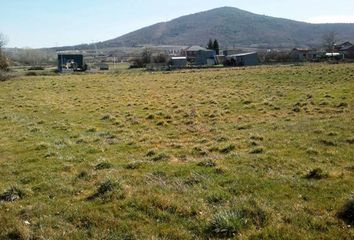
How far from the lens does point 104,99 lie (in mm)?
36250

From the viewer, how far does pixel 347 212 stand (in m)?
8.17

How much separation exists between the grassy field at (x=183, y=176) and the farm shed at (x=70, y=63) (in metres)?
86.6

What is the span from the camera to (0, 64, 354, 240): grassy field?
8195 mm

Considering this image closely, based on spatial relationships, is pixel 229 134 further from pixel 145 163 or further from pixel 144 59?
pixel 144 59

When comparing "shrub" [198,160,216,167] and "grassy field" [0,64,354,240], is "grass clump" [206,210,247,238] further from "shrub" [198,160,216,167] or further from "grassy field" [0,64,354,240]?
"shrub" [198,160,216,167]

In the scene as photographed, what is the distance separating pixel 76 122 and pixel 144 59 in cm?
9738

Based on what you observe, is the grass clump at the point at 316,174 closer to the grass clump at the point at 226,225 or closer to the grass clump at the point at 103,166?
the grass clump at the point at 226,225

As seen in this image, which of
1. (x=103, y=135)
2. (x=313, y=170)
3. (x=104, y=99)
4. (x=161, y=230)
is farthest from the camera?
(x=104, y=99)

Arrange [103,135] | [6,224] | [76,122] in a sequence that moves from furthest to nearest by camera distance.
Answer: [76,122] < [103,135] < [6,224]

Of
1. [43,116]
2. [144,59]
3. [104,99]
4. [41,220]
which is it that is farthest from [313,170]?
[144,59]

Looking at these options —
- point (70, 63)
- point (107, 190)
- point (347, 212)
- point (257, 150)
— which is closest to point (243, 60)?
point (70, 63)

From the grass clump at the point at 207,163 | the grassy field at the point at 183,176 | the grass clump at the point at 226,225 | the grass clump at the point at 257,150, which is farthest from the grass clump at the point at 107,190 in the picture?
the grass clump at the point at 257,150

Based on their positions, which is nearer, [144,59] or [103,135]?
[103,135]

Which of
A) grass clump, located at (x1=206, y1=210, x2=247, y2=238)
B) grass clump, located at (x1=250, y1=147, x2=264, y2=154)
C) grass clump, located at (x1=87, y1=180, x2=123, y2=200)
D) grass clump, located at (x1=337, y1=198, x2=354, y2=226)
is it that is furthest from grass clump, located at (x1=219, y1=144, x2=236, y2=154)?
grass clump, located at (x1=337, y1=198, x2=354, y2=226)
